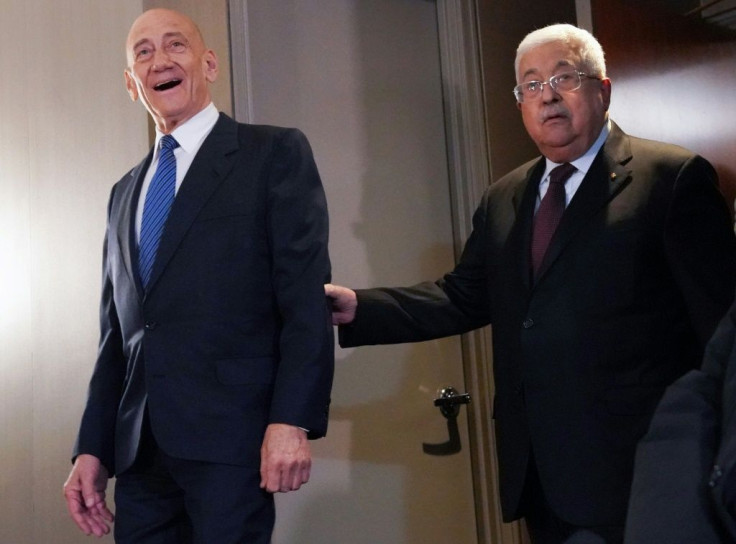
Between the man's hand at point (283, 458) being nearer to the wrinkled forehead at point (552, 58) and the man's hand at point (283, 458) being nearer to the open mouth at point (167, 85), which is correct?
the open mouth at point (167, 85)

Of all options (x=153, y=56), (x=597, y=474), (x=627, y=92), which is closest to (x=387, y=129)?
(x=627, y=92)

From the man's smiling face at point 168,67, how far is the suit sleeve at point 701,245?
974 mm

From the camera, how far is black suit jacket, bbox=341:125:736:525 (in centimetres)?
173

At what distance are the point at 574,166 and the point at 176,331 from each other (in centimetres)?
91

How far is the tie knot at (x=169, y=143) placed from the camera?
6.15 ft

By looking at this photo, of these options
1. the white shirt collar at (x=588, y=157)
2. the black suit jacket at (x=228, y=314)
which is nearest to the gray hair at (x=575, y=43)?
the white shirt collar at (x=588, y=157)

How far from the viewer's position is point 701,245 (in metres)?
1.77

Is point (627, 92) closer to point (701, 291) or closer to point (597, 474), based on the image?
point (701, 291)

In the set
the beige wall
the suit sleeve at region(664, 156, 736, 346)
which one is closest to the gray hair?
the suit sleeve at region(664, 156, 736, 346)

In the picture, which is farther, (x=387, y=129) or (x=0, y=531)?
(x=387, y=129)

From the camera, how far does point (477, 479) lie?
2930 millimetres

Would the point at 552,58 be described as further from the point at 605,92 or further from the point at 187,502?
Answer: the point at 187,502

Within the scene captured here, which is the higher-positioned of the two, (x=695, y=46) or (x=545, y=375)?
(x=695, y=46)

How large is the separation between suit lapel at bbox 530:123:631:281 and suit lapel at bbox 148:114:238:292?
2.17 ft
